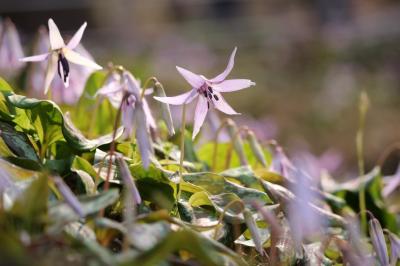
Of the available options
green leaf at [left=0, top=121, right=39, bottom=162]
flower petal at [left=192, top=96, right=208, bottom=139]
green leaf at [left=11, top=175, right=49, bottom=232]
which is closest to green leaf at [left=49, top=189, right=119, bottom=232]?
green leaf at [left=11, top=175, right=49, bottom=232]

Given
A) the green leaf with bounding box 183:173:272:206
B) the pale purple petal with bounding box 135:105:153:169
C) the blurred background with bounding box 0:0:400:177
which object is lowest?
the blurred background with bounding box 0:0:400:177

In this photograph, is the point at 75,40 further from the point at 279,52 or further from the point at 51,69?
the point at 279,52

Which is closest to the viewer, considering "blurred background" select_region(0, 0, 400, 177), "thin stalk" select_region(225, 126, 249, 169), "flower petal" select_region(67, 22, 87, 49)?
"flower petal" select_region(67, 22, 87, 49)

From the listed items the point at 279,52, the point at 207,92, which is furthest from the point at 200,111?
the point at 279,52

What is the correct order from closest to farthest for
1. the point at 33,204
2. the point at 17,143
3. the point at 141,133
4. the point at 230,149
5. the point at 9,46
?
the point at 33,204 < the point at 141,133 < the point at 17,143 < the point at 230,149 < the point at 9,46

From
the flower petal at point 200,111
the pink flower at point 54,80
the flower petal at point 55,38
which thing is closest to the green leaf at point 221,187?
the flower petal at point 200,111

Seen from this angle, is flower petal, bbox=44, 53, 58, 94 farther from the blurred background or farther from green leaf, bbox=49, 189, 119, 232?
the blurred background

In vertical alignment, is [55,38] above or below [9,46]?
above
